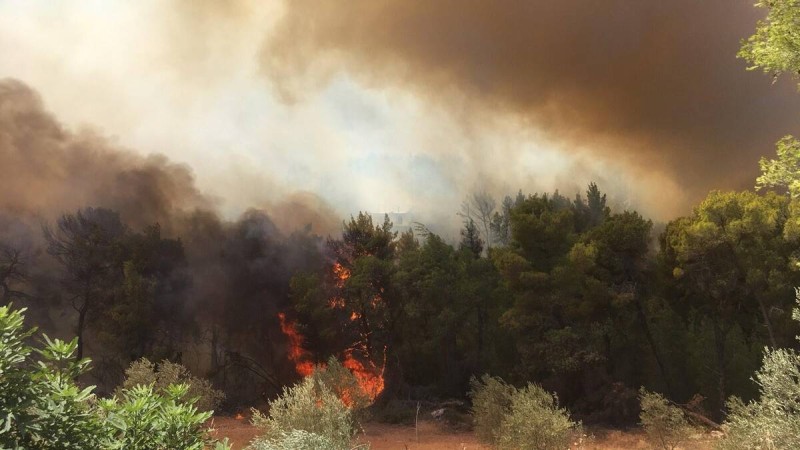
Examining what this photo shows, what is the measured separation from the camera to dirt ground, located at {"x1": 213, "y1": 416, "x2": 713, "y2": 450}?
29.6m

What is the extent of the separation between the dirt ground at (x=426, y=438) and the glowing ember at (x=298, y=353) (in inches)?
334

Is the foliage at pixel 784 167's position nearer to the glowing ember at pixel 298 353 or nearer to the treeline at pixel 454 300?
the treeline at pixel 454 300

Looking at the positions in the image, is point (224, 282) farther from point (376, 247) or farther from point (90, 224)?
point (376, 247)

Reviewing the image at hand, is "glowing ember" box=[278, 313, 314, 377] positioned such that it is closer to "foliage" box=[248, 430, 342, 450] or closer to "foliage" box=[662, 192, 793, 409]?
"foliage" box=[248, 430, 342, 450]

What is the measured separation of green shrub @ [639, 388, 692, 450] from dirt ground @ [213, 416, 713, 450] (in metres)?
2.70

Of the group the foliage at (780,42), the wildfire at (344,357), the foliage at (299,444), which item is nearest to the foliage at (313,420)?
the foliage at (299,444)

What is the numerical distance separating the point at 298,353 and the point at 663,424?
33.7m

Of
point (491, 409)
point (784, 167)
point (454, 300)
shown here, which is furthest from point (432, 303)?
point (784, 167)

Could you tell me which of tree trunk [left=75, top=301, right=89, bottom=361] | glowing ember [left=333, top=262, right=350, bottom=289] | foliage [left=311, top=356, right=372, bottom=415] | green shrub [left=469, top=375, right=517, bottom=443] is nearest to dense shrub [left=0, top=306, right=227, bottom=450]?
green shrub [left=469, top=375, right=517, bottom=443]

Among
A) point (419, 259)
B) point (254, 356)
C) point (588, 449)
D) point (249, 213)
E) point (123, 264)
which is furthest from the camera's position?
point (249, 213)

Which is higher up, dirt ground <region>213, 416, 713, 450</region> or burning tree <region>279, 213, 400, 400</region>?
burning tree <region>279, 213, 400, 400</region>

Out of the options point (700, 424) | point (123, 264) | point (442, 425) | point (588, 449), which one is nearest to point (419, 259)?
point (442, 425)

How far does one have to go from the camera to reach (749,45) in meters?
14.6

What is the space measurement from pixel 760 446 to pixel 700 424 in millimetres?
20182
